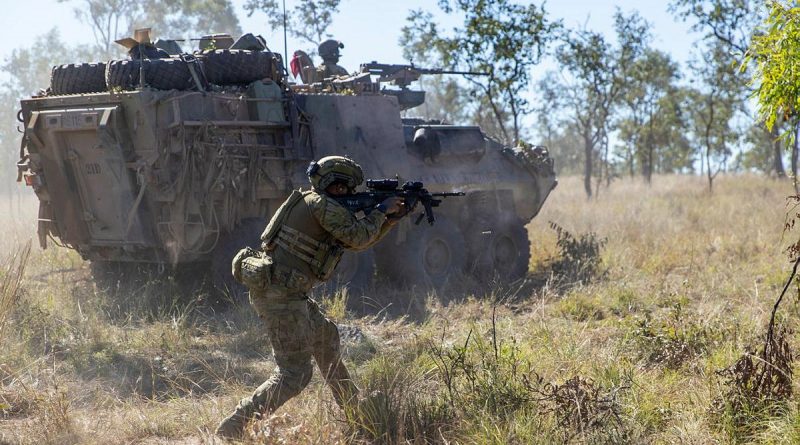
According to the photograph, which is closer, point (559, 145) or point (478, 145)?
point (478, 145)

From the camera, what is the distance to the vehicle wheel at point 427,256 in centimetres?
1106

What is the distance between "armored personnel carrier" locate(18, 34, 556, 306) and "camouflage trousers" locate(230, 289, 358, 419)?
3.99 meters

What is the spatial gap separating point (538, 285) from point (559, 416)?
635cm

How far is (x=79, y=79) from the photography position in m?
9.73

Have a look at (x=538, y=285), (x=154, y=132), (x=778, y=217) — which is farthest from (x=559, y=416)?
(x=778, y=217)

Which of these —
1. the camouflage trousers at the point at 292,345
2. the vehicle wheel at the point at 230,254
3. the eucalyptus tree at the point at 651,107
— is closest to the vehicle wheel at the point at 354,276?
the vehicle wheel at the point at 230,254

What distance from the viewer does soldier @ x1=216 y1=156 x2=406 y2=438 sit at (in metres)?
5.24

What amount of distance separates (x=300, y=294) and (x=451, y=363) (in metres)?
1.25

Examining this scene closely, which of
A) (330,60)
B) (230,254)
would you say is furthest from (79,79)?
(330,60)

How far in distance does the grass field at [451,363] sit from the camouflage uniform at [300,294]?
172 mm

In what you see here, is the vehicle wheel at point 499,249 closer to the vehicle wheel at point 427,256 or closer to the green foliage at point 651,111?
the vehicle wheel at point 427,256

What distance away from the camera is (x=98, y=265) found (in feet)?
34.9

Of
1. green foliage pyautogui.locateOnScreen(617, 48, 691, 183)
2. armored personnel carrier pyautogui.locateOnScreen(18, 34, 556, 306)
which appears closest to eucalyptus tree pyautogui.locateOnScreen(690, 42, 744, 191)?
green foliage pyautogui.locateOnScreen(617, 48, 691, 183)

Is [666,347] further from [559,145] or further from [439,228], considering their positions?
[559,145]
